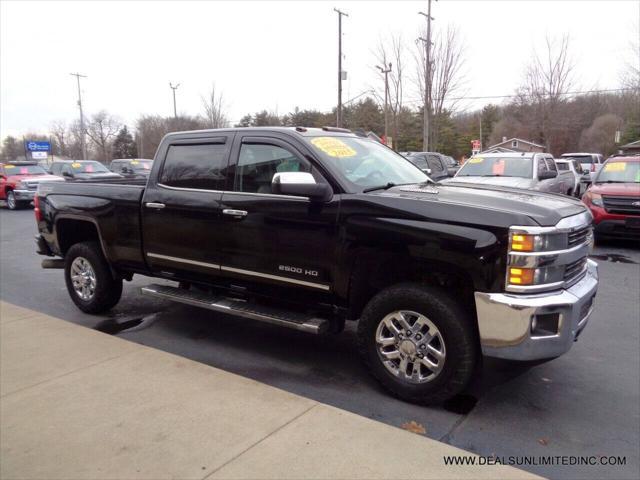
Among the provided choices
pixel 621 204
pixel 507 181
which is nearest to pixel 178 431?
pixel 621 204

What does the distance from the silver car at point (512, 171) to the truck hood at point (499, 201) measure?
21.6 feet

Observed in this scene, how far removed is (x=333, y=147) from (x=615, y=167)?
28.3ft

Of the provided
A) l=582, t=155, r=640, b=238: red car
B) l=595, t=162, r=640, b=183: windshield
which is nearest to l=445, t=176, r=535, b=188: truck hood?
l=582, t=155, r=640, b=238: red car

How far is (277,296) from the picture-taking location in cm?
425

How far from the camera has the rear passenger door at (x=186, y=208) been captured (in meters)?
4.55

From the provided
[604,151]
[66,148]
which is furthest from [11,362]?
[66,148]

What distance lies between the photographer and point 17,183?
1941 cm

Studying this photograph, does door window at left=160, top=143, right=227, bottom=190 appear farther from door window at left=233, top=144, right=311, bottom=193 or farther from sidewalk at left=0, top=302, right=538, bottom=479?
sidewalk at left=0, top=302, right=538, bottom=479

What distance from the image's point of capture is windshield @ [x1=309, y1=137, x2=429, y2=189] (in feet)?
13.4

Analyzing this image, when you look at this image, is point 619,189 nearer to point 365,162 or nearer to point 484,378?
point 484,378

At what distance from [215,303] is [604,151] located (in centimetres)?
5363

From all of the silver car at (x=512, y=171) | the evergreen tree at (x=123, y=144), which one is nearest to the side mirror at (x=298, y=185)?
the silver car at (x=512, y=171)

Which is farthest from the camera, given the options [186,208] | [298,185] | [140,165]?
[140,165]

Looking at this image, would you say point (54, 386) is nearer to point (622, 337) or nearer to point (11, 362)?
point (11, 362)
